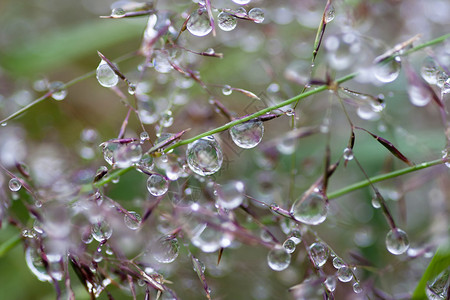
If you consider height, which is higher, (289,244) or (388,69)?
(388,69)

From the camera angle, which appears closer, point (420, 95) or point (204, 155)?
point (204, 155)

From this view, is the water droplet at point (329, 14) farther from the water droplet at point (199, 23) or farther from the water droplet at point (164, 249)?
the water droplet at point (164, 249)

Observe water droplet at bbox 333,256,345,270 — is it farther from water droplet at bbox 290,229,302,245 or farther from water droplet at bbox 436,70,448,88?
water droplet at bbox 436,70,448,88

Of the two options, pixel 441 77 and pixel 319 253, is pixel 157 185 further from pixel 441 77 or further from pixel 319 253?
pixel 441 77

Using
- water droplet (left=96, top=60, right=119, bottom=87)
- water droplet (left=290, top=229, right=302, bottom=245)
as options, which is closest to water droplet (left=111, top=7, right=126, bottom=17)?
water droplet (left=96, top=60, right=119, bottom=87)

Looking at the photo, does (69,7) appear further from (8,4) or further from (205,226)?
(205,226)

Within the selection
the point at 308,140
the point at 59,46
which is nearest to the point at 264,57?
A: the point at 308,140

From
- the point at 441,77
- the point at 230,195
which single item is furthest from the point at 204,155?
the point at 441,77
